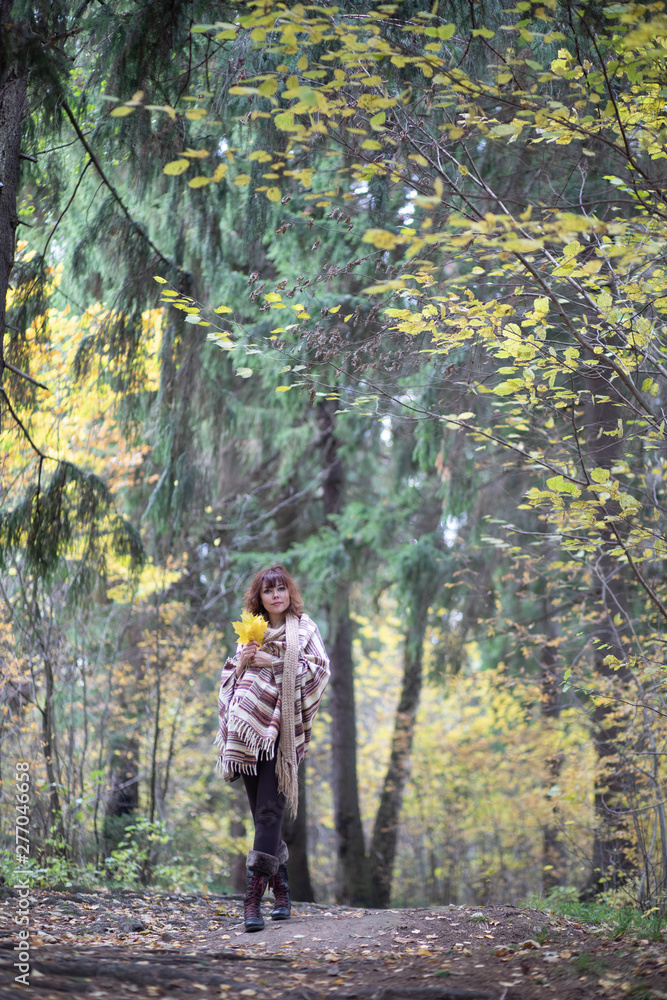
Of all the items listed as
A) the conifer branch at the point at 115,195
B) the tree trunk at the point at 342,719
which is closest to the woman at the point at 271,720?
the conifer branch at the point at 115,195

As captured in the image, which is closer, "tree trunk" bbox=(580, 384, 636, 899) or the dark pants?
the dark pants

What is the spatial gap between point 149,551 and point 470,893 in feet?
36.8

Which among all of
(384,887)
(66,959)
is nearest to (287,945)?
(66,959)

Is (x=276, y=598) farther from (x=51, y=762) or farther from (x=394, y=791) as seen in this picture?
(x=394, y=791)

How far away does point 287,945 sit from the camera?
3.48 meters

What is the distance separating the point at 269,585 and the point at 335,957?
73.7 inches

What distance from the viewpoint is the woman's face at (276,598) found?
4316mm

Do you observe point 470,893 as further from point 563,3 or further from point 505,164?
point 563,3

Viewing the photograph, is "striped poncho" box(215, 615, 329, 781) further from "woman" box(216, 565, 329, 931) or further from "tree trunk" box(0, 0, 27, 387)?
"tree trunk" box(0, 0, 27, 387)

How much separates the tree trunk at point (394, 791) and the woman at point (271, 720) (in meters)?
4.88

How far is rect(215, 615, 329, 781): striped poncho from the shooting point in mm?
4043

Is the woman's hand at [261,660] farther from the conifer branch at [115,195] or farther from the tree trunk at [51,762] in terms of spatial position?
the conifer branch at [115,195]

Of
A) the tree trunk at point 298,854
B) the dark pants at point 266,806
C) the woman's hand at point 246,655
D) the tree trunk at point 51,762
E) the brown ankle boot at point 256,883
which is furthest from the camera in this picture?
the tree trunk at point 298,854

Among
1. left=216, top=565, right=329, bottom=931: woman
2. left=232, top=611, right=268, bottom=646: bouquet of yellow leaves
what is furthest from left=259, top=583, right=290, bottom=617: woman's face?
left=232, top=611, right=268, bottom=646: bouquet of yellow leaves
